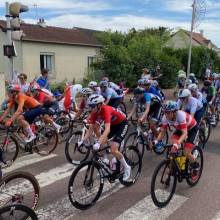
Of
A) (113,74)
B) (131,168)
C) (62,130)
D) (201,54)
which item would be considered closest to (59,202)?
(131,168)

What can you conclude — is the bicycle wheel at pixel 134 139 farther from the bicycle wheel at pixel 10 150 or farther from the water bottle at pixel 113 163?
the bicycle wheel at pixel 10 150

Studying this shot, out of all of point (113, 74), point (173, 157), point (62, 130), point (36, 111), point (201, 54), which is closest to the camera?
point (173, 157)

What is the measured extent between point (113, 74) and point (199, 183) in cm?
1683

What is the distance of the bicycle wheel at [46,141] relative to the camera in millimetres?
9109

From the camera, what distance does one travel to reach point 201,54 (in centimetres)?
3769

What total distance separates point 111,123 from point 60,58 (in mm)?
20090

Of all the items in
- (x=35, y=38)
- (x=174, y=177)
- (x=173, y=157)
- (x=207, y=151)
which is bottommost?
(x=207, y=151)

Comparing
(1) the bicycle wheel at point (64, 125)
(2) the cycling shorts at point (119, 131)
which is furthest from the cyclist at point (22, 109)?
(2) the cycling shorts at point (119, 131)

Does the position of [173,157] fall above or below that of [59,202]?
above

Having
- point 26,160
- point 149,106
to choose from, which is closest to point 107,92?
point 149,106

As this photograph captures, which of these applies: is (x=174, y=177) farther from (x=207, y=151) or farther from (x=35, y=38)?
(x=35, y=38)

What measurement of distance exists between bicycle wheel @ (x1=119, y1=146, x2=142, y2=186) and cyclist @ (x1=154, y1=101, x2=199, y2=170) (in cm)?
80

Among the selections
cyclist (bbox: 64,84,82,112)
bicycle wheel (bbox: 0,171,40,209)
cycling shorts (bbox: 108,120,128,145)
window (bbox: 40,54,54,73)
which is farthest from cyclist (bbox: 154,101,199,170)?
window (bbox: 40,54,54,73)

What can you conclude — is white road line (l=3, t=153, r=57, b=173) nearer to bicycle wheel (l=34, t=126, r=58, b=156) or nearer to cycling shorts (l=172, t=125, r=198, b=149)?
bicycle wheel (l=34, t=126, r=58, b=156)
